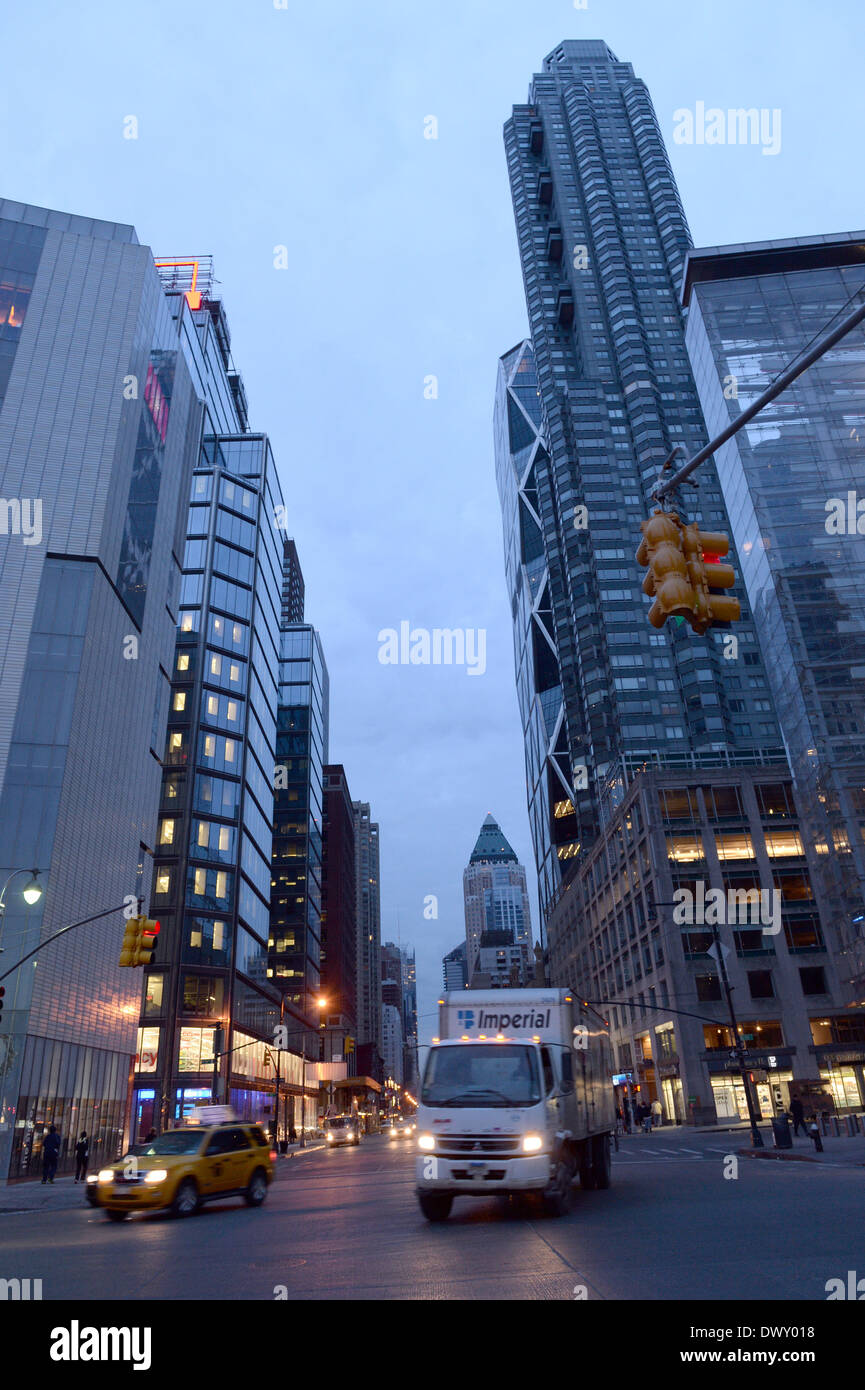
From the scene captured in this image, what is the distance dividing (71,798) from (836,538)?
162 ft

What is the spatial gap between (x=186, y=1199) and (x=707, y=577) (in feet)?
52.5

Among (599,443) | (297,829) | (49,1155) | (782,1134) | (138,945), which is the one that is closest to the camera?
(138,945)

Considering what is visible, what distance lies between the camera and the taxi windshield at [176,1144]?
18328 mm

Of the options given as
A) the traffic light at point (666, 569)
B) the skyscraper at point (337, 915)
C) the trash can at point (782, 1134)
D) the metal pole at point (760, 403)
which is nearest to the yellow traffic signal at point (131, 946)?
the traffic light at point (666, 569)

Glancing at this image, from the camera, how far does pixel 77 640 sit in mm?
43000

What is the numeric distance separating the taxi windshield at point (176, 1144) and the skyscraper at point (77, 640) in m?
19.6

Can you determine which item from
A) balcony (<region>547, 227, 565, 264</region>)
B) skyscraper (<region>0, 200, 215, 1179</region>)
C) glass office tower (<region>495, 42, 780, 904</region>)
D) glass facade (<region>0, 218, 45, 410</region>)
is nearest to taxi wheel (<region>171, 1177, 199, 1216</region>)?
skyscraper (<region>0, 200, 215, 1179</region>)

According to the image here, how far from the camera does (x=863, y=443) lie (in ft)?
205

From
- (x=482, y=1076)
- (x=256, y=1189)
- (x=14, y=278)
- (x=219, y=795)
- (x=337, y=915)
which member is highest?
(x=14, y=278)

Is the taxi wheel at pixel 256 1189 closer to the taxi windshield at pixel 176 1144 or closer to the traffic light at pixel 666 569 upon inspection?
the taxi windshield at pixel 176 1144

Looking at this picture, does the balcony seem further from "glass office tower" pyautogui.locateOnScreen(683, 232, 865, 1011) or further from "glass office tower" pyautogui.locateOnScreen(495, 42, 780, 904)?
"glass office tower" pyautogui.locateOnScreen(683, 232, 865, 1011)

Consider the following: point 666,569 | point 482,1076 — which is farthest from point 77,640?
point 666,569

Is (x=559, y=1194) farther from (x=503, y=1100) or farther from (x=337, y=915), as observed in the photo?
(x=337, y=915)

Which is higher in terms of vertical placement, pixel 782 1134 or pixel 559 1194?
pixel 782 1134
